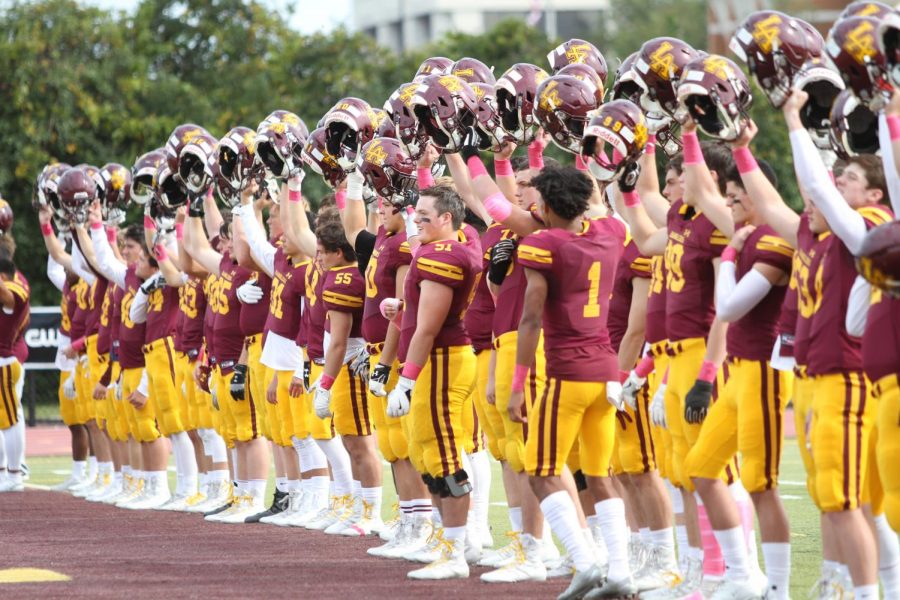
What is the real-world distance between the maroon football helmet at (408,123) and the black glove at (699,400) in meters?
2.37

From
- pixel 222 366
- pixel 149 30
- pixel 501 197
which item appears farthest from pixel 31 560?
pixel 149 30

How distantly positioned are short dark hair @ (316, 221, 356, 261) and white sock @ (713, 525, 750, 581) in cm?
384

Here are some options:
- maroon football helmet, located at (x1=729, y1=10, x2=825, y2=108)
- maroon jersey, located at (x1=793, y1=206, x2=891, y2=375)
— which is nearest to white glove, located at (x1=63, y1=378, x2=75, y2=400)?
maroon football helmet, located at (x1=729, y1=10, x2=825, y2=108)

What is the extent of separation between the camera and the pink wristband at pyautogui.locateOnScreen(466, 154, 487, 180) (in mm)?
7918

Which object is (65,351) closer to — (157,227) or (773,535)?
(157,227)

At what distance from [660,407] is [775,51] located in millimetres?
1814

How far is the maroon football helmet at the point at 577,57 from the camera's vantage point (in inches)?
347

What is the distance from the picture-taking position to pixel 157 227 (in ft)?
40.1

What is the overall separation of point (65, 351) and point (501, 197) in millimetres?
7512

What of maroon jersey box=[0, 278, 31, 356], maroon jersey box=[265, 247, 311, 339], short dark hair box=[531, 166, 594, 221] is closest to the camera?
short dark hair box=[531, 166, 594, 221]

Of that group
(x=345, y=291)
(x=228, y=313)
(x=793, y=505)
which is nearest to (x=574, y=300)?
(x=345, y=291)

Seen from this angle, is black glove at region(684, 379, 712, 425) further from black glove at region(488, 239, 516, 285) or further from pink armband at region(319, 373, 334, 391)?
pink armband at region(319, 373, 334, 391)

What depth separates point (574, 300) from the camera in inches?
287

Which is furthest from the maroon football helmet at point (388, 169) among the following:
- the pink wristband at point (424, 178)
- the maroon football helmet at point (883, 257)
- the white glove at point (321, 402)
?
the maroon football helmet at point (883, 257)
